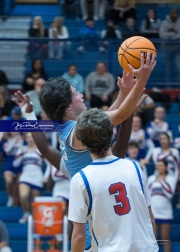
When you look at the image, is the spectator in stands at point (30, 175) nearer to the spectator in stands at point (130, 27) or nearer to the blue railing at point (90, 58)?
the blue railing at point (90, 58)

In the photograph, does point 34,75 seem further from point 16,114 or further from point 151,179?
point 151,179

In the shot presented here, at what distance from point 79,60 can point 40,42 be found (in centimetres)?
73

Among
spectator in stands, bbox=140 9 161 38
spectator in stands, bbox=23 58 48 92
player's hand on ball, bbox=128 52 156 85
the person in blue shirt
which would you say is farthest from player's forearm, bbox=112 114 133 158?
spectator in stands, bbox=140 9 161 38

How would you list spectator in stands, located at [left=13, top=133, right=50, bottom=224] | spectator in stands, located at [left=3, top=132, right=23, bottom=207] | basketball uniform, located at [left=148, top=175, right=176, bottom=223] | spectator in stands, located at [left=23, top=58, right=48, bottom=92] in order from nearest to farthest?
basketball uniform, located at [left=148, top=175, right=176, bottom=223] < spectator in stands, located at [left=13, top=133, right=50, bottom=224] < spectator in stands, located at [left=3, top=132, right=23, bottom=207] < spectator in stands, located at [left=23, top=58, right=48, bottom=92]

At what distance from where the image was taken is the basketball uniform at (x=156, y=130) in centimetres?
1183

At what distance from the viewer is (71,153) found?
16.3 ft

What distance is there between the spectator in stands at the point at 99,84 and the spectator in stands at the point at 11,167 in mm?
1441

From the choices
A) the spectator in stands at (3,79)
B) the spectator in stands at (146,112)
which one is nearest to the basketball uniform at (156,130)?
the spectator in stands at (146,112)

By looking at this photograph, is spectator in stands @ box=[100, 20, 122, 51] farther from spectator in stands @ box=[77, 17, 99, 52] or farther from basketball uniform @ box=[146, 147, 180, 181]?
basketball uniform @ box=[146, 147, 180, 181]

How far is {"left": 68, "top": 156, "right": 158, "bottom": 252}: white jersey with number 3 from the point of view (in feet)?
14.3

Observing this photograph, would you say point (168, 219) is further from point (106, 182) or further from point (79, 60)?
point (106, 182)

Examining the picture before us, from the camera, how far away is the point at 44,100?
4992mm

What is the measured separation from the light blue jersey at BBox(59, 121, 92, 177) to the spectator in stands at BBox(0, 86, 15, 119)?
7.08m

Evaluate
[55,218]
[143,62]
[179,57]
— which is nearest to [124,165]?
[143,62]
